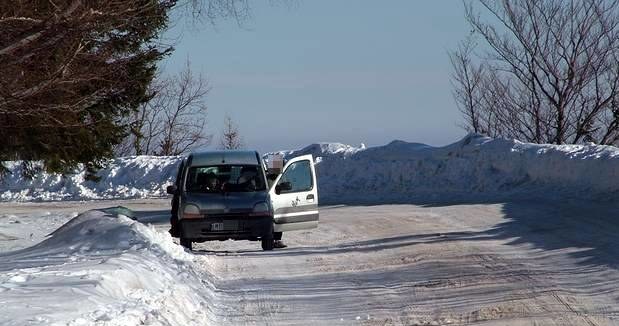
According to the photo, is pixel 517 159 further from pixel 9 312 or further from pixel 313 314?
pixel 9 312

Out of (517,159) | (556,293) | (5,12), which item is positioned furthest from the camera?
(517,159)

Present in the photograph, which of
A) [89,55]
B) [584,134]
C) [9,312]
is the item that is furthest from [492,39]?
[9,312]

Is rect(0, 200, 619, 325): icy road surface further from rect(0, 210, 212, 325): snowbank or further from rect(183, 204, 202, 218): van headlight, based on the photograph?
rect(183, 204, 202, 218): van headlight

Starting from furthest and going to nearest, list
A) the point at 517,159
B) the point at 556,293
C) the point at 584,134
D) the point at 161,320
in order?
the point at 584,134 < the point at 517,159 < the point at 556,293 < the point at 161,320

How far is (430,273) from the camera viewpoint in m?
14.3

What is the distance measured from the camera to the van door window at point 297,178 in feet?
69.8

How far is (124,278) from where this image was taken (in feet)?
39.0

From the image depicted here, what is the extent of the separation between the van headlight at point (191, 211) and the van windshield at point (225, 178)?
503 mm

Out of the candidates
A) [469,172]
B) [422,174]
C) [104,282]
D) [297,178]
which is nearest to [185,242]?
[297,178]

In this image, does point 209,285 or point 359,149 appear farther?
point 359,149

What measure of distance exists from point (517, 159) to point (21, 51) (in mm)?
25796

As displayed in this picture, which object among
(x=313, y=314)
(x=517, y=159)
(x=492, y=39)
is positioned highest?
(x=492, y=39)

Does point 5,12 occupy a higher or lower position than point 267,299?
higher

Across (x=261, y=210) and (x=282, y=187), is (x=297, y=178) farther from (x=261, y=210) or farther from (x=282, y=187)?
(x=261, y=210)
